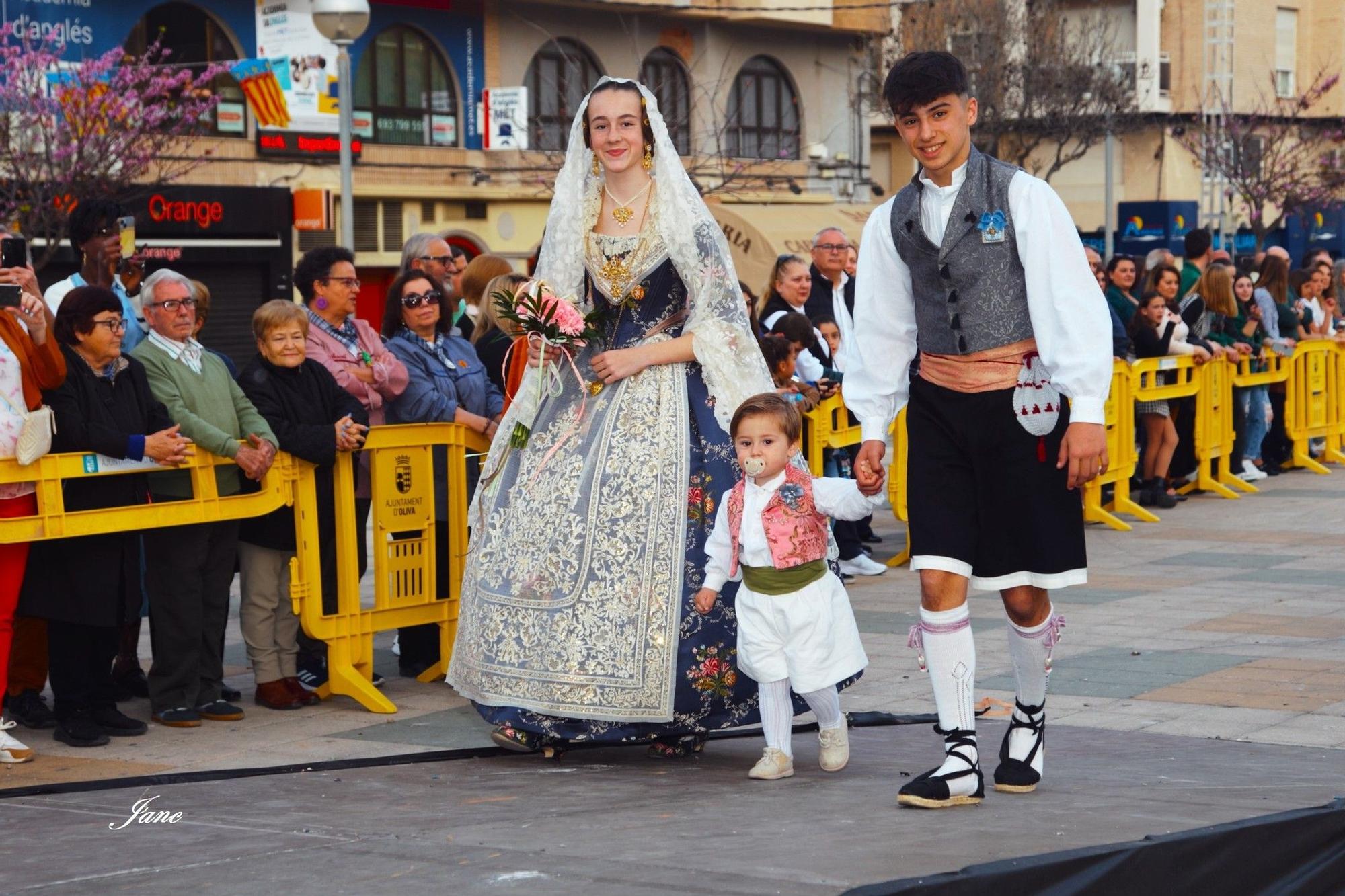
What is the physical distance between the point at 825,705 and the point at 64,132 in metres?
17.7

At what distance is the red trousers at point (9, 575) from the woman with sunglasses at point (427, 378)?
206 centimetres

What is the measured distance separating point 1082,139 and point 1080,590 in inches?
1076

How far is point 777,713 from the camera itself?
568 centimetres

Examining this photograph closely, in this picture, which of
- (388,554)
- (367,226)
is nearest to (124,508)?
(388,554)

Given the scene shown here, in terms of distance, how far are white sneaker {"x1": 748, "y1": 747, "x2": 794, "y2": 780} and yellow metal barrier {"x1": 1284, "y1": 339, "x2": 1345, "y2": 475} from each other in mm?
11029

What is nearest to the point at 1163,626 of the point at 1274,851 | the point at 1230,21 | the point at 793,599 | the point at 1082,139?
the point at 793,599

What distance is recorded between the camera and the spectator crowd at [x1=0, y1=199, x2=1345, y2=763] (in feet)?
21.7

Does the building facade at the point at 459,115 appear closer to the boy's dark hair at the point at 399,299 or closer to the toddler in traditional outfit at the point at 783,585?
the boy's dark hair at the point at 399,299

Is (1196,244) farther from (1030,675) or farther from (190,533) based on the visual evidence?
(1030,675)

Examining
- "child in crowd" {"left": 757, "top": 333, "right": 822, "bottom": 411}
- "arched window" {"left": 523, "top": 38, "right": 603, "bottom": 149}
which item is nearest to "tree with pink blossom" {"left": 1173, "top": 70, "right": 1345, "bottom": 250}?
"arched window" {"left": 523, "top": 38, "right": 603, "bottom": 149}

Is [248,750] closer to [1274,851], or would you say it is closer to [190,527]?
[190,527]

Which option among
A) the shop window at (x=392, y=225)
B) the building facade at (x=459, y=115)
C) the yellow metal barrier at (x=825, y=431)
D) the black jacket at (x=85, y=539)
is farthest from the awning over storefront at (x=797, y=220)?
the black jacket at (x=85, y=539)

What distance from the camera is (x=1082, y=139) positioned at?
35875 mm

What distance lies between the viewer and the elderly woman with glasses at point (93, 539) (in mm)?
6605
